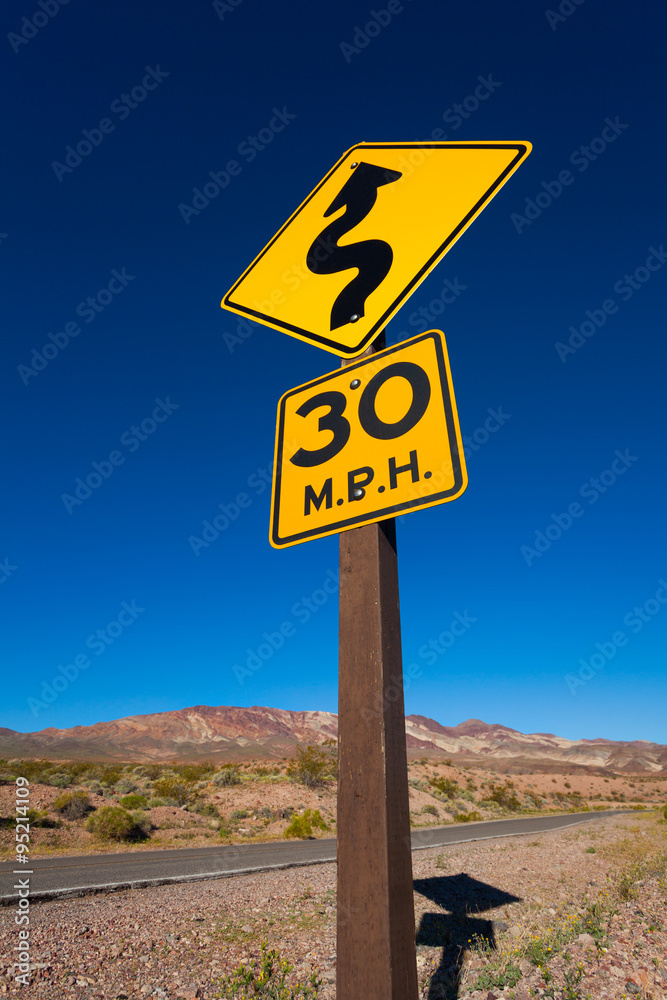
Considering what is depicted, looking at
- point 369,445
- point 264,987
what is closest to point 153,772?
point 264,987

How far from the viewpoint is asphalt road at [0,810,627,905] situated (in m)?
9.91

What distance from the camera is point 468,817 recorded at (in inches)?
1312

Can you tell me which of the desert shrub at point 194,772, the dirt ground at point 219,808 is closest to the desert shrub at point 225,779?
the dirt ground at point 219,808

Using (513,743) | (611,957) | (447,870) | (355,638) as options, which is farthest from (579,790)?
(513,743)

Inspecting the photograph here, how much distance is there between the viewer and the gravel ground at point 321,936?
5.08 m

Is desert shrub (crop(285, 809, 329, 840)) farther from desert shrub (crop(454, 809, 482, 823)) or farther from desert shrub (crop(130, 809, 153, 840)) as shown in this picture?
desert shrub (crop(454, 809, 482, 823))

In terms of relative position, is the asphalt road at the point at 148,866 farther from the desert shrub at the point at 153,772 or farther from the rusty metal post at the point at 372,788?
the desert shrub at the point at 153,772

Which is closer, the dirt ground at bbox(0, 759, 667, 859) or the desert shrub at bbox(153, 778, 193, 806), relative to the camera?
the dirt ground at bbox(0, 759, 667, 859)

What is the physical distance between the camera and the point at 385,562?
1.89 meters

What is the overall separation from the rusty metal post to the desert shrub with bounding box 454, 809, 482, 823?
3678 cm

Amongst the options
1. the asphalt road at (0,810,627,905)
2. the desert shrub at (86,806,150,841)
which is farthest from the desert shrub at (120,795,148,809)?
the asphalt road at (0,810,627,905)

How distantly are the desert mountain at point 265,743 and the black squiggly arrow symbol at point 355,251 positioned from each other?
3441 inches

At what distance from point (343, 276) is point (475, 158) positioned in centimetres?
75

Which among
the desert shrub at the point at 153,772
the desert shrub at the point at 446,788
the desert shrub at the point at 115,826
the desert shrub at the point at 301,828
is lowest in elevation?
the desert shrub at the point at 446,788
